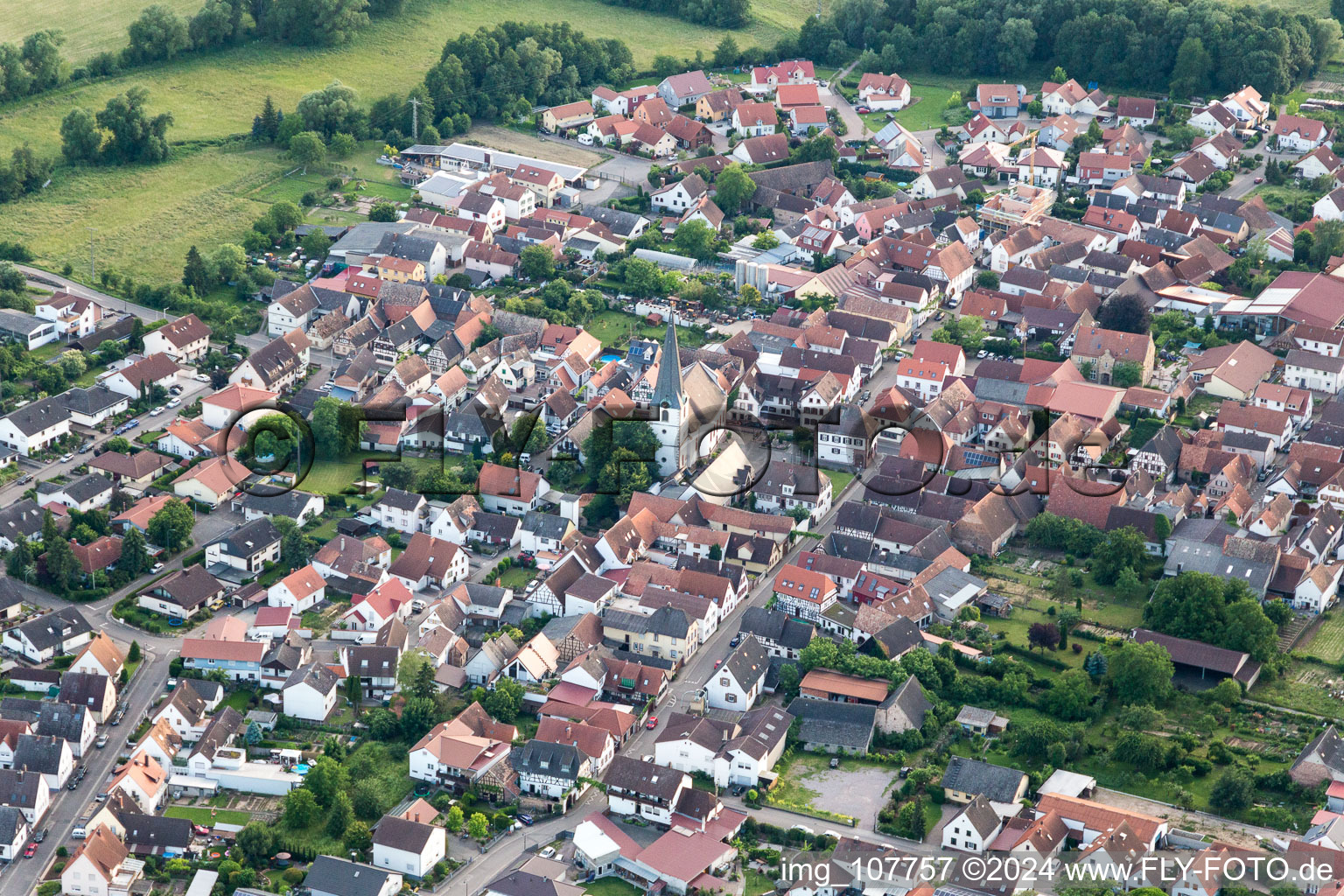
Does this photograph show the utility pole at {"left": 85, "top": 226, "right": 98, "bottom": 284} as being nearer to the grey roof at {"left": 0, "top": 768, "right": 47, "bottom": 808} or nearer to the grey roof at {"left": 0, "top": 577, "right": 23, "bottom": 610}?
the grey roof at {"left": 0, "top": 577, "right": 23, "bottom": 610}

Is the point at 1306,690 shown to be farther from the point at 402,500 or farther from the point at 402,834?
the point at 402,500

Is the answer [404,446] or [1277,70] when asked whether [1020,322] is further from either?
[1277,70]

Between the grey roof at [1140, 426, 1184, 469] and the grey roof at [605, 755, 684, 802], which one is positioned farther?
the grey roof at [1140, 426, 1184, 469]

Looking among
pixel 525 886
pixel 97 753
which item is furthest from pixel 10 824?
pixel 525 886

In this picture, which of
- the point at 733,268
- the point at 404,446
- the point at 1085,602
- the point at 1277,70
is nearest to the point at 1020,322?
the point at 733,268

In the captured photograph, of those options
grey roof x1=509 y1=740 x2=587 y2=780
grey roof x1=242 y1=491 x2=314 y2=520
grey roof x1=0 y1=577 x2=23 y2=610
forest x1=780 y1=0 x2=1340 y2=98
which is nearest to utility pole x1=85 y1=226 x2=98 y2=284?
grey roof x1=242 y1=491 x2=314 y2=520
